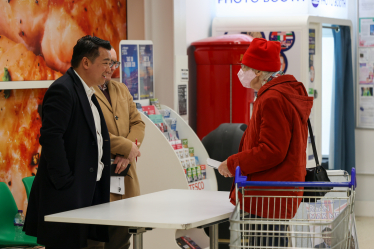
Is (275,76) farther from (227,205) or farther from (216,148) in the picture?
(216,148)

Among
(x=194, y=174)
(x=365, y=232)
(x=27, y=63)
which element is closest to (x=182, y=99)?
(x=194, y=174)

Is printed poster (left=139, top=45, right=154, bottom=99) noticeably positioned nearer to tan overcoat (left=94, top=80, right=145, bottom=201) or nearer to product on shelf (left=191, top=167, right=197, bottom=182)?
product on shelf (left=191, top=167, right=197, bottom=182)

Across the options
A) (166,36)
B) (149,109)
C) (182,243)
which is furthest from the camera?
(166,36)

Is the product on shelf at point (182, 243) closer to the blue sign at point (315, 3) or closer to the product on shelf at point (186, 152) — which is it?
the product on shelf at point (186, 152)

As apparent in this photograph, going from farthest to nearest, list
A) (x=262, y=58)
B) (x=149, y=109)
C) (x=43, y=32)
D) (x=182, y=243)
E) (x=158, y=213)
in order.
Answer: (x=149, y=109)
(x=182, y=243)
(x=43, y=32)
(x=262, y=58)
(x=158, y=213)

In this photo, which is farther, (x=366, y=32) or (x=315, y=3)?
(x=366, y=32)

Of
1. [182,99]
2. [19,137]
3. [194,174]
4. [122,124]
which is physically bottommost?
[194,174]

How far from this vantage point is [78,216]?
7.46ft

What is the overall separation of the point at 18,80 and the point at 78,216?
5.74 feet

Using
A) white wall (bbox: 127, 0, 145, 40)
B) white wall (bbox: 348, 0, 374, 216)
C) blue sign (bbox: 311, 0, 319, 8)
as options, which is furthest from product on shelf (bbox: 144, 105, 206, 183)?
white wall (bbox: 348, 0, 374, 216)

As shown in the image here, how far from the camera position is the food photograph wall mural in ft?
11.7

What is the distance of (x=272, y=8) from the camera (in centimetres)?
586

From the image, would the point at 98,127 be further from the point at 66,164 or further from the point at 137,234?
the point at 137,234

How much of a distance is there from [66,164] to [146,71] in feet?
7.03
